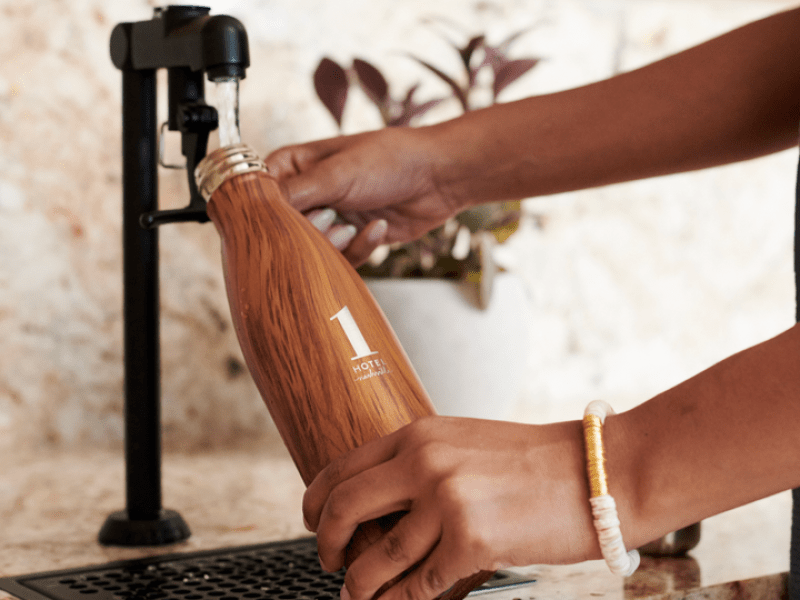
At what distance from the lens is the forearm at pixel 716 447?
38 cm

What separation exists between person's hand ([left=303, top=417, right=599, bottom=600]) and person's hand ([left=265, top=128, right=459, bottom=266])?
0.92 ft

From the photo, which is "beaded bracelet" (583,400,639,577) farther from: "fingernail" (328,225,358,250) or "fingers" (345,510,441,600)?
"fingernail" (328,225,358,250)

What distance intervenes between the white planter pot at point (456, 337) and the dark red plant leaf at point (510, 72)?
255mm

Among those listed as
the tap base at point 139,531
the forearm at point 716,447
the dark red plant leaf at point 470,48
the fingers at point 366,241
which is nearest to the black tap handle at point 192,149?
the fingers at point 366,241

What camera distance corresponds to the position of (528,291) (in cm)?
128

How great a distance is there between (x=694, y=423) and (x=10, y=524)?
0.57 metres

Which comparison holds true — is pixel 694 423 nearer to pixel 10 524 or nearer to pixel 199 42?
pixel 199 42

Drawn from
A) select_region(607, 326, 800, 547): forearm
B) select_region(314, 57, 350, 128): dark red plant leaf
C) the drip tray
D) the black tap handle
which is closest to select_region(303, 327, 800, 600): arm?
select_region(607, 326, 800, 547): forearm

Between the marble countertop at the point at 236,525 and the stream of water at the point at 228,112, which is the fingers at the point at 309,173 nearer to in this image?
the stream of water at the point at 228,112

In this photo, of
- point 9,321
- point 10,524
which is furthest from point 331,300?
point 9,321

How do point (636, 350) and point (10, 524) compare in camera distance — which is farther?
point (636, 350)

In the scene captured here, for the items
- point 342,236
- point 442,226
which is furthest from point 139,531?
point 442,226

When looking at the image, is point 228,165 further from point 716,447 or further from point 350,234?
point 716,447

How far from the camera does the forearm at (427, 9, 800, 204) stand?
2.18 ft
